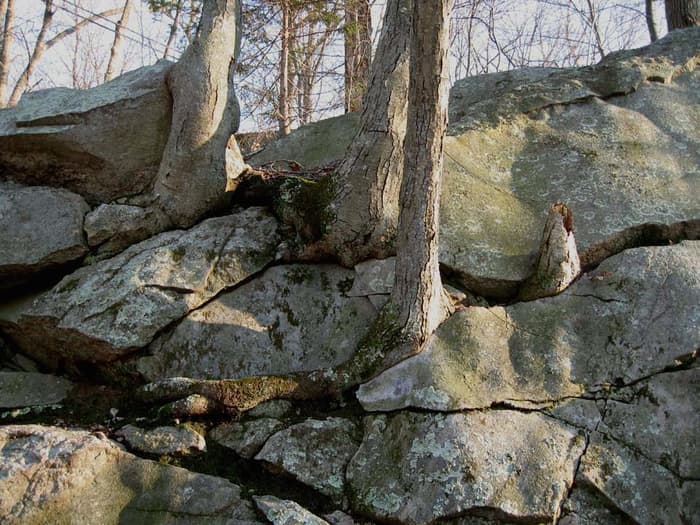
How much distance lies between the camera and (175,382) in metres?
4.31

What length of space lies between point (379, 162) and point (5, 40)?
37.4ft

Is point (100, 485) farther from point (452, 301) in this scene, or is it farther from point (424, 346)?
point (452, 301)

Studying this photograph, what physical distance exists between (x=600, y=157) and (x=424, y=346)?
9.28 ft

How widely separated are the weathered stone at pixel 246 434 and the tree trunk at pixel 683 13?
23.9 feet

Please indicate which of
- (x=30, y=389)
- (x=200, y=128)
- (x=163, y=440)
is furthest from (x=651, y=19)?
(x=30, y=389)

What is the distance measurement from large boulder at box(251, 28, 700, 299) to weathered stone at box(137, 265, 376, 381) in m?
0.98

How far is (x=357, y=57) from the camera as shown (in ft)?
39.0

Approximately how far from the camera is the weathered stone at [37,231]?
525 cm

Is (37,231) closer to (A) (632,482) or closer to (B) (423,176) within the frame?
(B) (423,176)

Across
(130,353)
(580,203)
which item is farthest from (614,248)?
(130,353)

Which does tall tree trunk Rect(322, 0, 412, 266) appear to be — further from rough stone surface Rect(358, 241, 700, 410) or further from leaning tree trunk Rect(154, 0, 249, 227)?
leaning tree trunk Rect(154, 0, 249, 227)

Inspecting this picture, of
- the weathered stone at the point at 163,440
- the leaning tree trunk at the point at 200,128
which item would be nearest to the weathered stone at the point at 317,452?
the weathered stone at the point at 163,440

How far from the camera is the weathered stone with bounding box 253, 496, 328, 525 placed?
3451mm

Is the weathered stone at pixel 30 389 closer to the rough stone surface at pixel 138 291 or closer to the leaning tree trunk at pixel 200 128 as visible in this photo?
the rough stone surface at pixel 138 291
